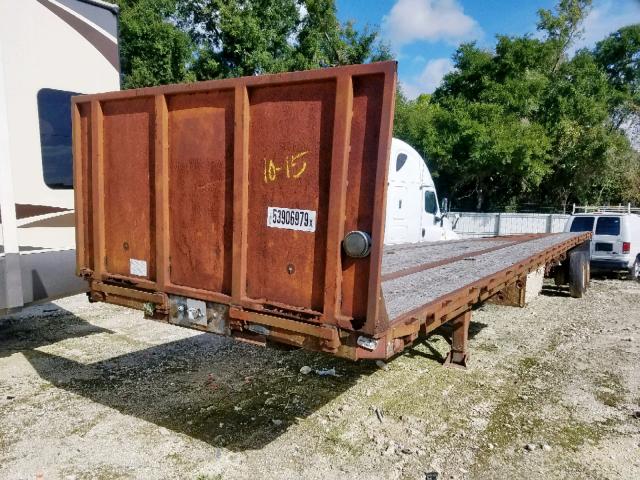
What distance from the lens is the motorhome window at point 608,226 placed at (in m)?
12.7

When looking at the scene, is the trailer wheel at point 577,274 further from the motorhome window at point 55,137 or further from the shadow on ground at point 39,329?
A: the motorhome window at point 55,137

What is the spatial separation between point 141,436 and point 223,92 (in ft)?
9.75

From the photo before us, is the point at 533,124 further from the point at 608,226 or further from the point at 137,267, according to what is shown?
the point at 137,267

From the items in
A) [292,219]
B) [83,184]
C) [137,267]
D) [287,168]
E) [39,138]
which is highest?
[39,138]

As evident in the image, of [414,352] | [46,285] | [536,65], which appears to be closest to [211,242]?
[46,285]

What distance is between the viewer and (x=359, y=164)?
278 centimetres

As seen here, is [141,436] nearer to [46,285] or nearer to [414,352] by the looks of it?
[46,285]

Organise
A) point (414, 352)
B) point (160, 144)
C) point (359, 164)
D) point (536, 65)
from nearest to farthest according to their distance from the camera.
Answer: point (359, 164) → point (160, 144) → point (414, 352) → point (536, 65)

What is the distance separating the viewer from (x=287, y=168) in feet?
10.2

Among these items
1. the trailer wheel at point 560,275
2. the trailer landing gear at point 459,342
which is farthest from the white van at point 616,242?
the trailer landing gear at point 459,342

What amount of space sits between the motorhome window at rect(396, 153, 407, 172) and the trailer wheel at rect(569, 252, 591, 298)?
4496mm

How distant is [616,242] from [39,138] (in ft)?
45.3

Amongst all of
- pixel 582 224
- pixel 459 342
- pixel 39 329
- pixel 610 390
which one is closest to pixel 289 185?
pixel 459 342

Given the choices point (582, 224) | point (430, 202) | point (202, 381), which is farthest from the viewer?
point (582, 224)
